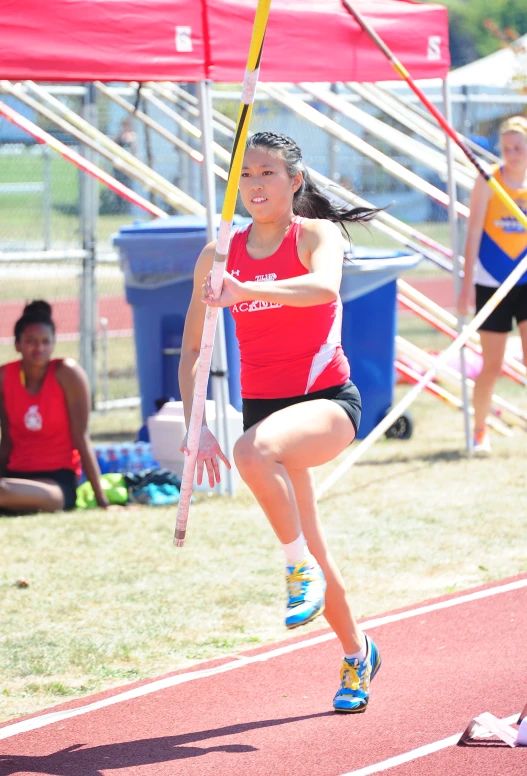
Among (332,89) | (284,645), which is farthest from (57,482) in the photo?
(332,89)

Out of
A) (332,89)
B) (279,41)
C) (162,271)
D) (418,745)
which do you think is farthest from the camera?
(332,89)

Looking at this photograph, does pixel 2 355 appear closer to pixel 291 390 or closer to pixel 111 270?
pixel 111 270

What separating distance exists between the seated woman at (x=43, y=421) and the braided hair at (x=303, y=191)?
10.5 ft

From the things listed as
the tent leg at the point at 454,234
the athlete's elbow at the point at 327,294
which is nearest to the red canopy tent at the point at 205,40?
the tent leg at the point at 454,234

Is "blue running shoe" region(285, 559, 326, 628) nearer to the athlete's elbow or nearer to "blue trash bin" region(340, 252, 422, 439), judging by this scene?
the athlete's elbow

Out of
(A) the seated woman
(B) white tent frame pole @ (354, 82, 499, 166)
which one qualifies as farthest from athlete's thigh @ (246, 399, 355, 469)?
(B) white tent frame pole @ (354, 82, 499, 166)

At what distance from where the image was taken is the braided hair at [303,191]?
411cm

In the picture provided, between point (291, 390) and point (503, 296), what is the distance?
14.7 feet

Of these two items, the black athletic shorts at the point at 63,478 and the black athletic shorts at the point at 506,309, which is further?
the black athletic shorts at the point at 506,309

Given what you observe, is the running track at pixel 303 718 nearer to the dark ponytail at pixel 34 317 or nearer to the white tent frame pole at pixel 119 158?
the dark ponytail at pixel 34 317

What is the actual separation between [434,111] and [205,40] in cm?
171

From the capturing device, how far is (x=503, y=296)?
8.31m

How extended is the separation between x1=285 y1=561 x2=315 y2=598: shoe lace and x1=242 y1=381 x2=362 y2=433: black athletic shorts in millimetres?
531

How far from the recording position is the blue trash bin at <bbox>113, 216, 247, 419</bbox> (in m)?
8.72
